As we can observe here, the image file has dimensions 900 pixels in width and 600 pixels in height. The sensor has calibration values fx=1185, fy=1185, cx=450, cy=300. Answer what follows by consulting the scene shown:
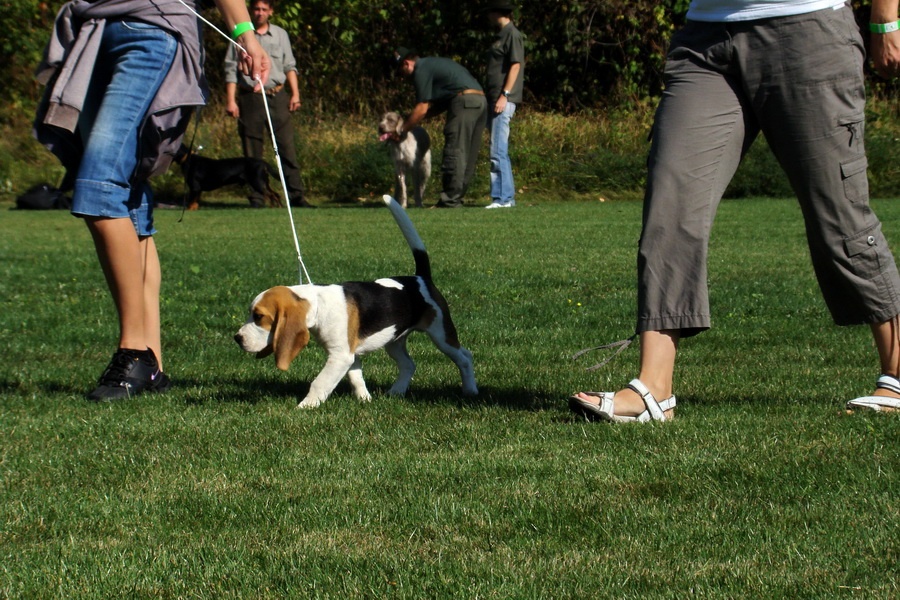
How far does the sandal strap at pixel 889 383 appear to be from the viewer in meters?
3.93

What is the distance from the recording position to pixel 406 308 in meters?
4.62

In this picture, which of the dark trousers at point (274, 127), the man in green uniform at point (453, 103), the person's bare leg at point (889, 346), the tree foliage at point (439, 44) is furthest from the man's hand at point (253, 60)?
the tree foliage at point (439, 44)

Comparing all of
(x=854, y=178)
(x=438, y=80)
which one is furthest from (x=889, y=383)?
(x=438, y=80)

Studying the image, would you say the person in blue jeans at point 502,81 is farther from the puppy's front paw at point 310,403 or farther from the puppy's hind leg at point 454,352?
the puppy's front paw at point 310,403

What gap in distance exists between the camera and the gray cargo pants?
368 cm

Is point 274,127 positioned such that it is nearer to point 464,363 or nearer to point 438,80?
point 438,80

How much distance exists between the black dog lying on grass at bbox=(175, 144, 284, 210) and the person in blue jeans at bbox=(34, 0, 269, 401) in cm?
1218

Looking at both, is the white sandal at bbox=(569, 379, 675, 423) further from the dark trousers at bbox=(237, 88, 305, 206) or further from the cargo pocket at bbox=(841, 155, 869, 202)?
the dark trousers at bbox=(237, 88, 305, 206)

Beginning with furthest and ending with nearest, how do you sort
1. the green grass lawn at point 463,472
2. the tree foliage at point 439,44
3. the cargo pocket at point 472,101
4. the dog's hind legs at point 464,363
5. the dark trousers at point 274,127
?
the tree foliage at point 439,44 → the dark trousers at point 274,127 → the cargo pocket at point 472,101 → the dog's hind legs at point 464,363 → the green grass lawn at point 463,472

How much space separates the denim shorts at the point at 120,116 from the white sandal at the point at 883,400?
271 centimetres

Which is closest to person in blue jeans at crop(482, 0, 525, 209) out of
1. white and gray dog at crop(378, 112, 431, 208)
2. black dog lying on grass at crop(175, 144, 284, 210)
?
white and gray dog at crop(378, 112, 431, 208)

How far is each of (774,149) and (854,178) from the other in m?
0.28

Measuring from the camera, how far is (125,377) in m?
4.52

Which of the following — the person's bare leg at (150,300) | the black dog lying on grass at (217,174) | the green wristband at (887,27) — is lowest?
the black dog lying on grass at (217,174)
